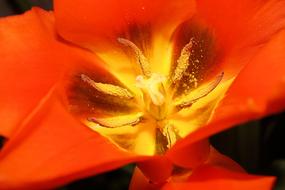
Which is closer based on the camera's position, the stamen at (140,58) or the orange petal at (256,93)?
the orange petal at (256,93)

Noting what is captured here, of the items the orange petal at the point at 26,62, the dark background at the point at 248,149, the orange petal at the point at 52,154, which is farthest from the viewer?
the dark background at the point at 248,149

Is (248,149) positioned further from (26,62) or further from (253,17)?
(26,62)

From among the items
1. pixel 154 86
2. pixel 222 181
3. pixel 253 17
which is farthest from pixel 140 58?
pixel 222 181

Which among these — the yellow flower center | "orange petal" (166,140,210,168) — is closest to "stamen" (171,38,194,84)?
the yellow flower center

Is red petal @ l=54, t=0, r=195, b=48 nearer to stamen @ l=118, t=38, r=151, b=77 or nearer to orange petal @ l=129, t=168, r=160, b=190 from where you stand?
stamen @ l=118, t=38, r=151, b=77

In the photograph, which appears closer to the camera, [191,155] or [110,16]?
[191,155]

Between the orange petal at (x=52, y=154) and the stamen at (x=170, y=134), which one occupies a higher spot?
the stamen at (x=170, y=134)

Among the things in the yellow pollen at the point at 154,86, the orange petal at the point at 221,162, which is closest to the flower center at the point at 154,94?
the yellow pollen at the point at 154,86

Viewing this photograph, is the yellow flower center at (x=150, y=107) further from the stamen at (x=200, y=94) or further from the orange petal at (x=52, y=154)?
the orange petal at (x=52, y=154)
